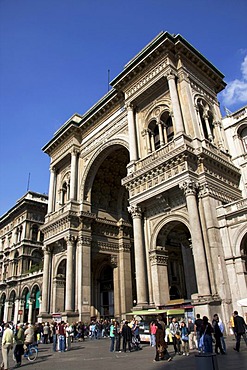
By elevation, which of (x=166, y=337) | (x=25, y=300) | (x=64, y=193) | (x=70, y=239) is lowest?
(x=166, y=337)

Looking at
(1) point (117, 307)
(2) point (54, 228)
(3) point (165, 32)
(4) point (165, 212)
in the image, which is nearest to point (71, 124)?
(2) point (54, 228)

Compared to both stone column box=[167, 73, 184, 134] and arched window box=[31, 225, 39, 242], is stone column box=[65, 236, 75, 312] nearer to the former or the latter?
stone column box=[167, 73, 184, 134]

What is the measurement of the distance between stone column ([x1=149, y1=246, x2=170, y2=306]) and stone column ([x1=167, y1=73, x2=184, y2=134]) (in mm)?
8077

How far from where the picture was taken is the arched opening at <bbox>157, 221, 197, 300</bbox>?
21188 mm

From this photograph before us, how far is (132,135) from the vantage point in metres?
24.3

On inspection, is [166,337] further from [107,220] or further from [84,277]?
[107,220]

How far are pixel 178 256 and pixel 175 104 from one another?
1514cm

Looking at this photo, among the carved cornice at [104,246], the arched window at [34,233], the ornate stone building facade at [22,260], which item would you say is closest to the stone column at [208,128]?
the carved cornice at [104,246]

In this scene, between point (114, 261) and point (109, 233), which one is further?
point (109, 233)

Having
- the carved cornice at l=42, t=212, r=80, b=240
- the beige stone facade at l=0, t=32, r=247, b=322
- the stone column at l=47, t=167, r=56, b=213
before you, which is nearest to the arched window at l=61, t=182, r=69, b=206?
the beige stone facade at l=0, t=32, r=247, b=322

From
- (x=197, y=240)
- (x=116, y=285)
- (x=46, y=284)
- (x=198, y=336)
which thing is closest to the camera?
(x=198, y=336)

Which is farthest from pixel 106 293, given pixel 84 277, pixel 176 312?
pixel 176 312

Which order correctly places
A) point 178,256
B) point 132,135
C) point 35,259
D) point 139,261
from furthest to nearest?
1. point 35,259
2. point 178,256
3. point 132,135
4. point 139,261

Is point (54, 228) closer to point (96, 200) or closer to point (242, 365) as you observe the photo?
point (96, 200)
